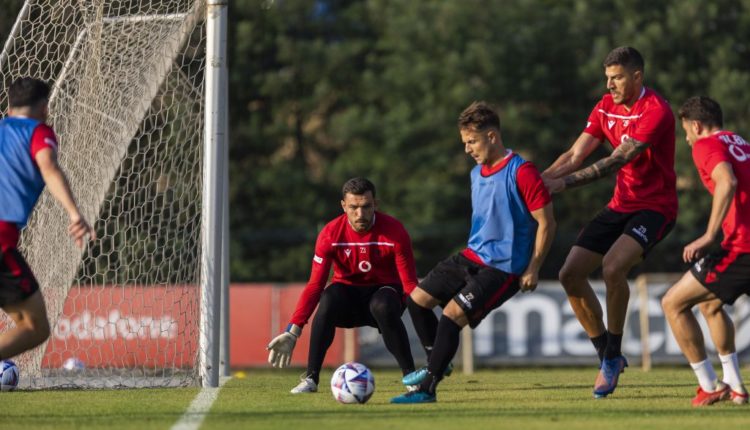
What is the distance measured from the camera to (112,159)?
38.1ft

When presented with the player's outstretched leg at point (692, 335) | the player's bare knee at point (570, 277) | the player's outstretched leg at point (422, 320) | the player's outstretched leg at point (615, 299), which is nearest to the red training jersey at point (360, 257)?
the player's outstretched leg at point (422, 320)

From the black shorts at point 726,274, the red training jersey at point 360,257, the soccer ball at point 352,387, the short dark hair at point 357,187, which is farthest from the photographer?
the red training jersey at point 360,257

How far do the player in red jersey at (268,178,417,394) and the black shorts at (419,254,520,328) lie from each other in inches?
40.3

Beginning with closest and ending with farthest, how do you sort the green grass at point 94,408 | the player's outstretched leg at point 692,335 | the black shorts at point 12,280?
the green grass at point 94,408 < the black shorts at point 12,280 < the player's outstretched leg at point 692,335

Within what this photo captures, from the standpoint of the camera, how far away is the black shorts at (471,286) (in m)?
8.38

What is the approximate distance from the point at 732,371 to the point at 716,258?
0.81m

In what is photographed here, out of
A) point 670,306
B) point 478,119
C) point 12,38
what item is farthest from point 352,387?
point 12,38

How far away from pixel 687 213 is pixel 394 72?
831 centimetres

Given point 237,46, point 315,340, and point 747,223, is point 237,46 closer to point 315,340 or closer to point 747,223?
point 315,340

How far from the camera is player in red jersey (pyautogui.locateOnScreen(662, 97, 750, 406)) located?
785cm

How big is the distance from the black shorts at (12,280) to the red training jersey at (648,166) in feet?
13.9

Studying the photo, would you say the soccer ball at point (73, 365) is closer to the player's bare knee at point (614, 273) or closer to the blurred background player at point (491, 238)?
the blurred background player at point (491, 238)

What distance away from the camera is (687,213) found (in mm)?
29547

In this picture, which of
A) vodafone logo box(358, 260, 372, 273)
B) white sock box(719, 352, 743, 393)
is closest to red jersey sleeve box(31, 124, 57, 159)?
vodafone logo box(358, 260, 372, 273)
